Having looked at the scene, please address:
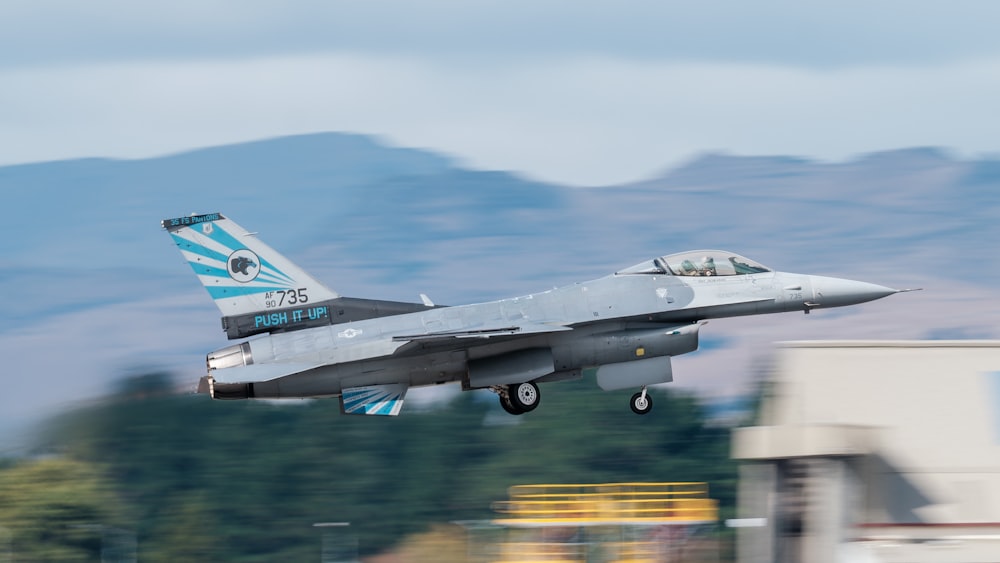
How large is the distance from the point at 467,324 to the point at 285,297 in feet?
12.2

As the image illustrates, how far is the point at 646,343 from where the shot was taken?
3017 cm

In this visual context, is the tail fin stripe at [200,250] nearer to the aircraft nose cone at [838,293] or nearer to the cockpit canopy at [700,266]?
the cockpit canopy at [700,266]

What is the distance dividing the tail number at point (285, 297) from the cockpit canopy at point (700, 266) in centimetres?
638

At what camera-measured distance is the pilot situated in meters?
30.9

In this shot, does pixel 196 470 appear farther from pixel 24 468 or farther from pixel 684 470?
pixel 684 470

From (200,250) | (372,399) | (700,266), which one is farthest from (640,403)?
(200,250)

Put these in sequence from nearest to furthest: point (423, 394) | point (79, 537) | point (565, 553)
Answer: point (565, 553) → point (79, 537) → point (423, 394)

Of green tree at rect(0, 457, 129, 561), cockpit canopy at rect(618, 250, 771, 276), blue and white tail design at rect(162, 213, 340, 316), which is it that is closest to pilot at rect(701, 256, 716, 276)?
cockpit canopy at rect(618, 250, 771, 276)

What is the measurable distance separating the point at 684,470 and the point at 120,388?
3019cm

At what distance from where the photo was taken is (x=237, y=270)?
30.5 meters

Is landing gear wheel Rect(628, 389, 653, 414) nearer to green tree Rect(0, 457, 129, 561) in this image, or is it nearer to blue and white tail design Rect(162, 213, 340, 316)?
blue and white tail design Rect(162, 213, 340, 316)

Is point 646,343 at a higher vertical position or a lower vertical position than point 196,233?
lower

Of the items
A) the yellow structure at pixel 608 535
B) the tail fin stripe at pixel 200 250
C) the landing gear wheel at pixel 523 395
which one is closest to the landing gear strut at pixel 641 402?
the landing gear wheel at pixel 523 395

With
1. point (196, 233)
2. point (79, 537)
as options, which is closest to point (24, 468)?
point (79, 537)
